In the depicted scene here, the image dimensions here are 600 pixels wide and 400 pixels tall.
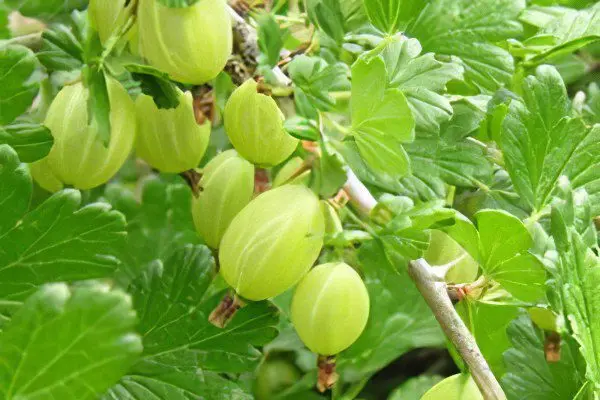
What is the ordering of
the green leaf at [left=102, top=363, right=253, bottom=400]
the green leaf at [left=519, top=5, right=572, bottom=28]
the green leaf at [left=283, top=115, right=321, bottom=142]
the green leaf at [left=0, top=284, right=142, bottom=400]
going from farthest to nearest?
1. the green leaf at [left=519, top=5, right=572, bottom=28]
2. the green leaf at [left=102, top=363, right=253, bottom=400]
3. the green leaf at [left=283, top=115, right=321, bottom=142]
4. the green leaf at [left=0, top=284, right=142, bottom=400]

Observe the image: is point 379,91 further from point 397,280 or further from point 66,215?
point 397,280

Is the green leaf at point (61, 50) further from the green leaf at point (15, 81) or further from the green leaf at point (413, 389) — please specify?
the green leaf at point (413, 389)

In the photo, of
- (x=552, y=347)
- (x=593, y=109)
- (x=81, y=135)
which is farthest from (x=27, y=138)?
(x=593, y=109)

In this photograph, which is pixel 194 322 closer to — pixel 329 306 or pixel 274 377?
pixel 329 306

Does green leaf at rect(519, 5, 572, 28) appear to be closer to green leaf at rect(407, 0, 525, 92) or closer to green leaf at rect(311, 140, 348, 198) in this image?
green leaf at rect(407, 0, 525, 92)

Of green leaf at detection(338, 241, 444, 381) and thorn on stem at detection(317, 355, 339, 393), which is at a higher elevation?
thorn on stem at detection(317, 355, 339, 393)

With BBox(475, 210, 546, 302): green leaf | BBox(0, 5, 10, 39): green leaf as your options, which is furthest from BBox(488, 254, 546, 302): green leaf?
BBox(0, 5, 10, 39): green leaf
